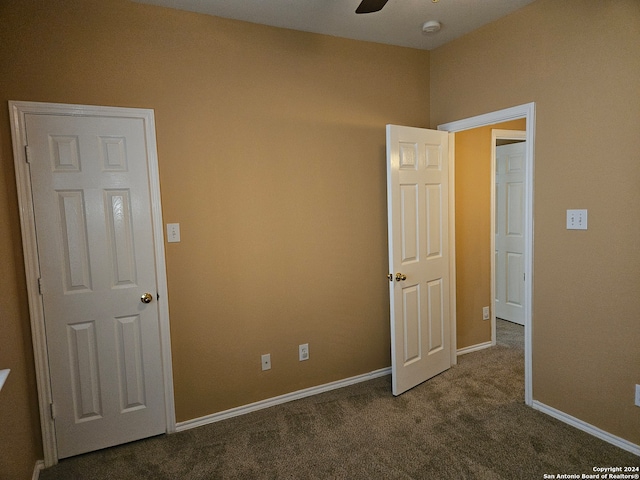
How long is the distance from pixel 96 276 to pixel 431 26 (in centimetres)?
276

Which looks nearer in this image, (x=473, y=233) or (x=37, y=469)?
(x=37, y=469)

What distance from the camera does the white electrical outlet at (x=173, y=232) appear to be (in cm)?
242

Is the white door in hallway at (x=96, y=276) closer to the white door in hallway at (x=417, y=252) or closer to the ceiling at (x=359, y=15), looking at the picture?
the ceiling at (x=359, y=15)

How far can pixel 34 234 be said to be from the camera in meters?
2.12

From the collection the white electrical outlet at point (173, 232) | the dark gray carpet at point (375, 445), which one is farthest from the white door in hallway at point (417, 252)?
the white electrical outlet at point (173, 232)

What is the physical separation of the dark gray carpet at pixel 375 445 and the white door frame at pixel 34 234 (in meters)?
0.40

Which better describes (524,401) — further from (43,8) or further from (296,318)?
(43,8)

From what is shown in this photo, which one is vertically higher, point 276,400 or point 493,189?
point 493,189

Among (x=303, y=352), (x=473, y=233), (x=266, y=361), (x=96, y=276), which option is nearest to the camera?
(x=96, y=276)

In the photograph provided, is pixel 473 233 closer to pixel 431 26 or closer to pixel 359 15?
pixel 431 26

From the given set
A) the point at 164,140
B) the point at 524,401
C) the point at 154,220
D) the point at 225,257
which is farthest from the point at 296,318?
the point at 524,401

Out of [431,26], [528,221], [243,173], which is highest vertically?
[431,26]

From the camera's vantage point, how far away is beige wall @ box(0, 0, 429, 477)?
2121mm

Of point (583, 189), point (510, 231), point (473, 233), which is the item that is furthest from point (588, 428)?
point (510, 231)
